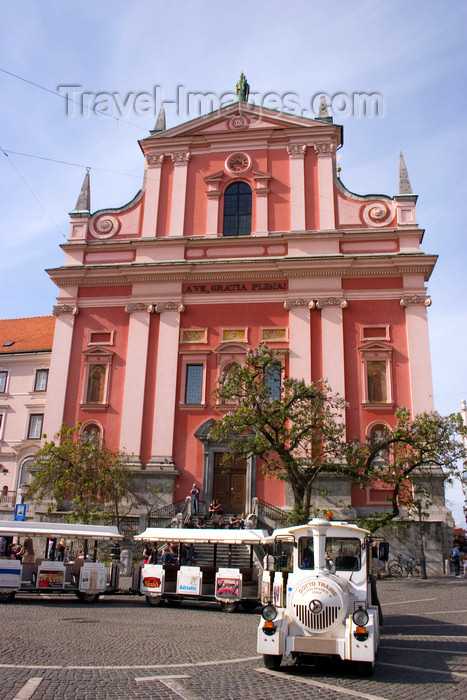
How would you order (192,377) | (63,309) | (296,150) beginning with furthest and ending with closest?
1. (296,150)
2. (63,309)
3. (192,377)

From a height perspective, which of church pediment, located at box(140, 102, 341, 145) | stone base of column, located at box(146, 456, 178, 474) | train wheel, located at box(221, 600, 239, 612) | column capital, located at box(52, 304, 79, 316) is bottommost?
train wheel, located at box(221, 600, 239, 612)

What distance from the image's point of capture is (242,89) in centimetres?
3666

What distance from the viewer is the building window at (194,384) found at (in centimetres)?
2834

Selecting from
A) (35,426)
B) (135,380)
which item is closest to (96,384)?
(135,380)

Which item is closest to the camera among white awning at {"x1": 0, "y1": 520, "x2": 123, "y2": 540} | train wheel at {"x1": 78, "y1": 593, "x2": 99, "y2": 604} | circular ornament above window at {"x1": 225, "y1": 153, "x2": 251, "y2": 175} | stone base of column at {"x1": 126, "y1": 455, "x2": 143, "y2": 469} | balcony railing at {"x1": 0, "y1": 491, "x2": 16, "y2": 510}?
white awning at {"x1": 0, "y1": 520, "x2": 123, "y2": 540}

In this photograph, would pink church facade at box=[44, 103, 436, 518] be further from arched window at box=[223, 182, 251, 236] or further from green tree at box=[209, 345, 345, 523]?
green tree at box=[209, 345, 345, 523]

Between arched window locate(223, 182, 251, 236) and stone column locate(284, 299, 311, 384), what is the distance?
16.1 feet

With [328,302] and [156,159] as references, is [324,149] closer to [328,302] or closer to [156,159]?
[328,302]

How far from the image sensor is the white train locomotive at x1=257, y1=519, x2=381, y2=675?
823 centimetres

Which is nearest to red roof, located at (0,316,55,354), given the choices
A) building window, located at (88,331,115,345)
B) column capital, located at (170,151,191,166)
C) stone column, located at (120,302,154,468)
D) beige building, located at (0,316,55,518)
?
beige building, located at (0,316,55,518)

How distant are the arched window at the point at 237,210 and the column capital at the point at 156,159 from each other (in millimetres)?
3911

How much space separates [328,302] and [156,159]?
12.2 m

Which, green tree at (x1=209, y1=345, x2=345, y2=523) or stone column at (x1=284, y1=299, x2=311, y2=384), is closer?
green tree at (x1=209, y1=345, x2=345, y2=523)

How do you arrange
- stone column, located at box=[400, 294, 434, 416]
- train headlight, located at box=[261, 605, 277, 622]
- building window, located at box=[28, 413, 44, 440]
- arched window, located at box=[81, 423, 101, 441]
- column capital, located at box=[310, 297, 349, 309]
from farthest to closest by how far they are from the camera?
building window, located at box=[28, 413, 44, 440], arched window, located at box=[81, 423, 101, 441], column capital, located at box=[310, 297, 349, 309], stone column, located at box=[400, 294, 434, 416], train headlight, located at box=[261, 605, 277, 622]
